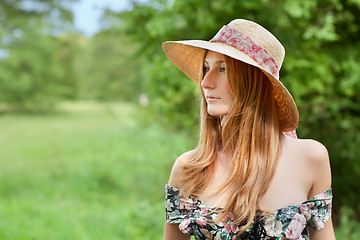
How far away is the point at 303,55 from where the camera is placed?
14.2ft

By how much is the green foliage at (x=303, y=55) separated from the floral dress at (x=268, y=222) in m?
2.31

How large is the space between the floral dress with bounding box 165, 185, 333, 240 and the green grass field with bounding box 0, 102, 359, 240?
0.96 metres

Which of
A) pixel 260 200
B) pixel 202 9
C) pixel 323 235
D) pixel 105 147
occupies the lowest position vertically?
pixel 105 147


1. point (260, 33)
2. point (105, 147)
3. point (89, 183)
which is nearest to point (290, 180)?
point (260, 33)

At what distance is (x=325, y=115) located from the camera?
4.79 m

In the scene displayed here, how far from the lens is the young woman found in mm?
1367

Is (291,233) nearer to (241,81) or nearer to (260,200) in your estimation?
(260,200)

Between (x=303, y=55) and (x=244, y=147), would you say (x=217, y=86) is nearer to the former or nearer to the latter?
(x=244, y=147)

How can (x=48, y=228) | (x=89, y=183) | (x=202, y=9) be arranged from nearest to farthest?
1. (x=202, y=9)
2. (x=48, y=228)
3. (x=89, y=183)

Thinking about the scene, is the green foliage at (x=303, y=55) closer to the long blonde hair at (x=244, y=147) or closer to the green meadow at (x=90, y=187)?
the green meadow at (x=90, y=187)

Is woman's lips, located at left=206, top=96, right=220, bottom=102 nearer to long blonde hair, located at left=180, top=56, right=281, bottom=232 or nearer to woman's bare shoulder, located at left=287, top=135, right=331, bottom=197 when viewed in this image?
long blonde hair, located at left=180, top=56, right=281, bottom=232

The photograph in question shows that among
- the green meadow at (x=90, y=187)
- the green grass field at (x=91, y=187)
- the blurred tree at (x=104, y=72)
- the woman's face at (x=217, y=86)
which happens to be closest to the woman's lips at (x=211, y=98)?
the woman's face at (x=217, y=86)

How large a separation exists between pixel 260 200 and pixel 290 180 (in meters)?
0.12

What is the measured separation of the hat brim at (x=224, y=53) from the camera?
1397mm
